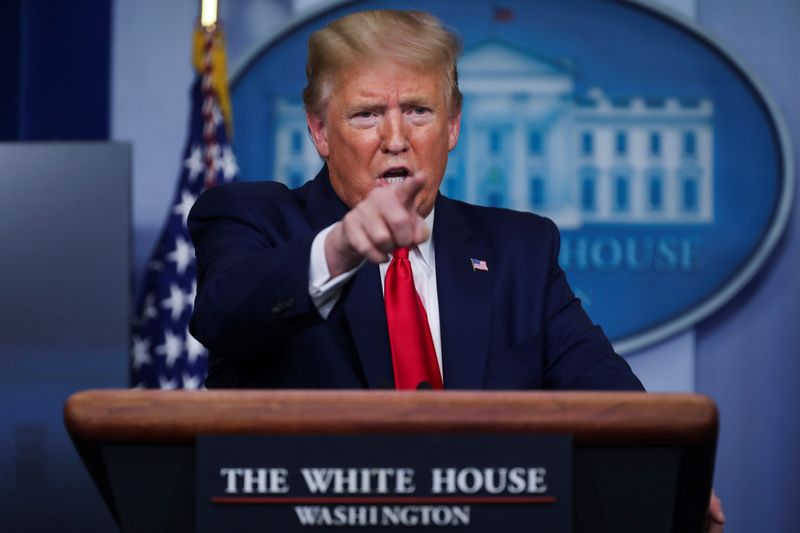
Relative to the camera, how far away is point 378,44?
169cm

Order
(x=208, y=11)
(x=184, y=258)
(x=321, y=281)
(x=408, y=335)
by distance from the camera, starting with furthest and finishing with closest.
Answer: (x=184, y=258)
(x=208, y=11)
(x=408, y=335)
(x=321, y=281)

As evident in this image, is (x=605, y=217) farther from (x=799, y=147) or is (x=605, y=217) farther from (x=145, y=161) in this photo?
(x=145, y=161)

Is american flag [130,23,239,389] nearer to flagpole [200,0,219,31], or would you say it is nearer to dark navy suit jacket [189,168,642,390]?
flagpole [200,0,219,31]

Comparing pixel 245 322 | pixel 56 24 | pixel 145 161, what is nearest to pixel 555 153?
pixel 145 161

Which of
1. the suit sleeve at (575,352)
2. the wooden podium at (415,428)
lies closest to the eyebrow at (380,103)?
the suit sleeve at (575,352)

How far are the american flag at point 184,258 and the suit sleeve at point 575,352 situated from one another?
2.05 meters

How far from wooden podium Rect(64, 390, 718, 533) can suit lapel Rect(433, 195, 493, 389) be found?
0.57 metres

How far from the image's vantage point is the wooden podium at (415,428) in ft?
3.26

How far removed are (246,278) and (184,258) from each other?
7.99ft

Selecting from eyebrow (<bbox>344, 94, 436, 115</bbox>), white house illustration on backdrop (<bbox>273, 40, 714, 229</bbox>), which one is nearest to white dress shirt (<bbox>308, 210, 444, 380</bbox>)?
eyebrow (<bbox>344, 94, 436, 115</bbox>)

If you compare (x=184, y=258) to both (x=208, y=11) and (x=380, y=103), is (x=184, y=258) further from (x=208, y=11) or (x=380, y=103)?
(x=380, y=103)

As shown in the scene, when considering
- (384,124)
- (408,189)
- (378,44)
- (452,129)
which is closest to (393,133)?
(384,124)

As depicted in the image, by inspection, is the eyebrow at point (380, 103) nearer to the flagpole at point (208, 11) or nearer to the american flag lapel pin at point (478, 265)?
the american flag lapel pin at point (478, 265)

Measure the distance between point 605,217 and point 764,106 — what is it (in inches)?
26.8
